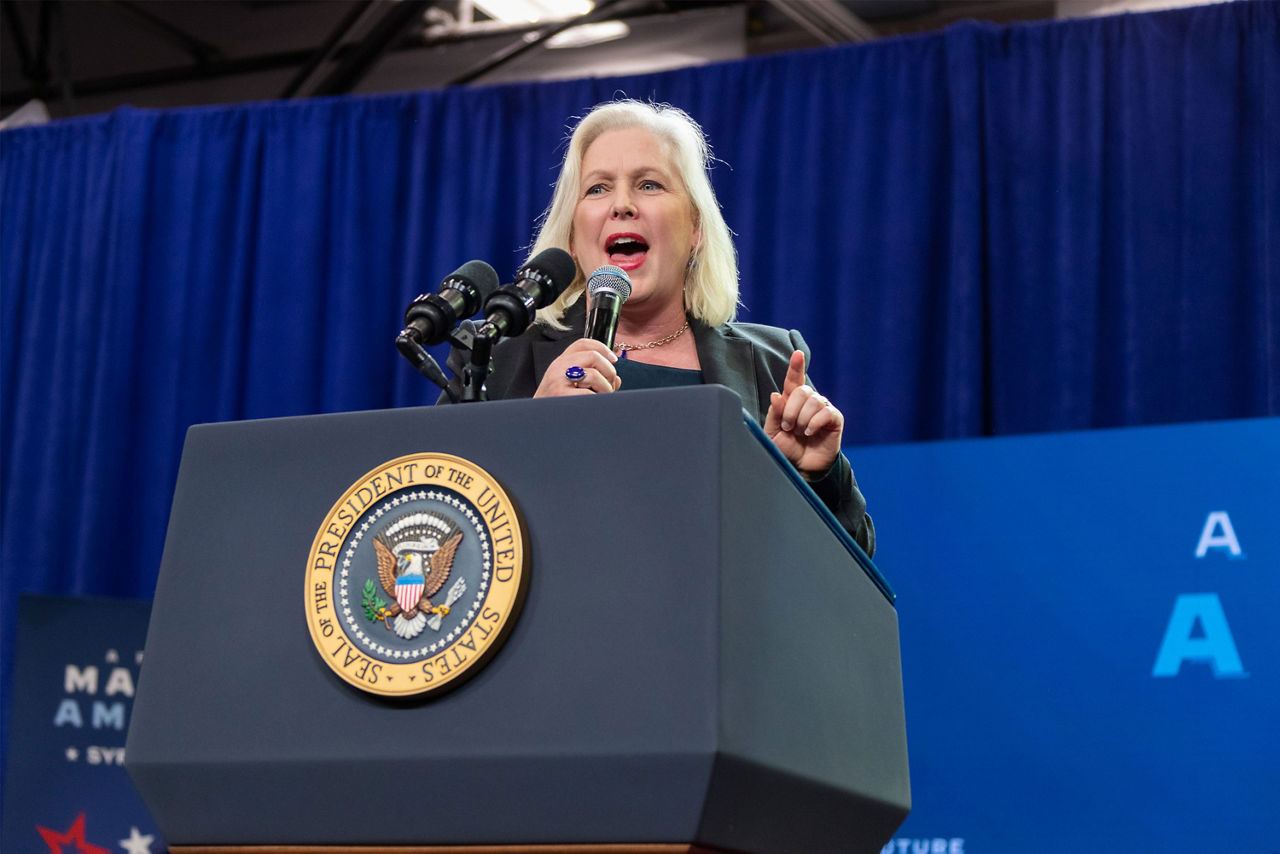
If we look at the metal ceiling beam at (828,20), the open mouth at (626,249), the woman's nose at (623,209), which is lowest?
the open mouth at (626,249)

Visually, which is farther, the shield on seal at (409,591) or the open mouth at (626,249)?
the open mouth at (626,249)

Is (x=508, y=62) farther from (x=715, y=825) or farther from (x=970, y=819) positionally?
(x=715, y=825)

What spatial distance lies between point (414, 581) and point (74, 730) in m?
3.17

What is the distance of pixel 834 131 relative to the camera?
13.3 ft

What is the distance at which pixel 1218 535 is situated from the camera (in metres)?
2.78

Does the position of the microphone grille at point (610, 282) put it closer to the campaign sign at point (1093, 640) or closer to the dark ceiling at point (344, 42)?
the campaign sign at point (1093, 640)

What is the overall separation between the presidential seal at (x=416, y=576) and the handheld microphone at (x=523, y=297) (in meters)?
0.23

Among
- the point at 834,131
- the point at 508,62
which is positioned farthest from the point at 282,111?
the point at 834,131

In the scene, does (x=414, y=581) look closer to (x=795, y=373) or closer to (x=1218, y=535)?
(x=795, y=373)

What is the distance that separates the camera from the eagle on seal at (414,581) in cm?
84

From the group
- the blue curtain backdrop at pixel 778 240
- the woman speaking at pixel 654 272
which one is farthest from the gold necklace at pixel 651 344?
the blue curtain backdrop at pixel 778 240

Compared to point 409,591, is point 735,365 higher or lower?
higher

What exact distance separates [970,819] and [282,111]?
128 inches

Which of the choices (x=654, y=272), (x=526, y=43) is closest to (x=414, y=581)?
(x=654, y=272)
